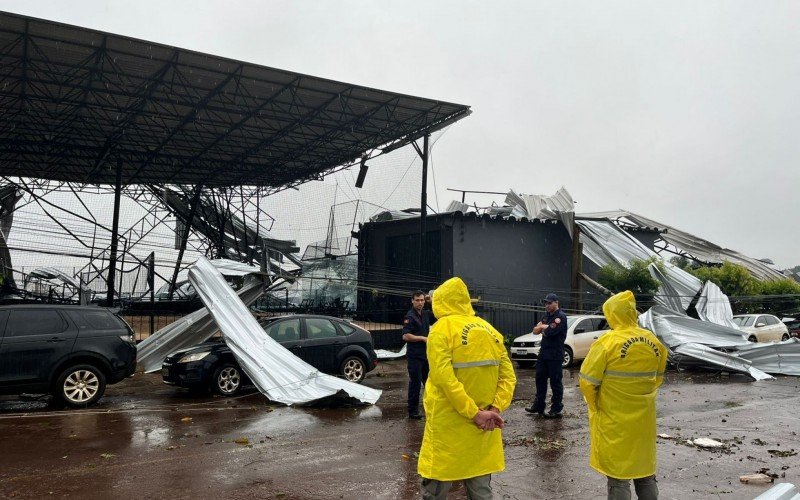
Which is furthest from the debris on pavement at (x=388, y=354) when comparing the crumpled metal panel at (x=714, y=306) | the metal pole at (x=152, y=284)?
the crumpled metal panel at (x=714, y=306)

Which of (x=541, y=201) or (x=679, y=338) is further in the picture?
(x=541, y=201)

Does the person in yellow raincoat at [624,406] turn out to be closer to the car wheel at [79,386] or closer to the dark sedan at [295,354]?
the dark sedan at [295,354]

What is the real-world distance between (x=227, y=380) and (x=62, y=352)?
8.61 ft

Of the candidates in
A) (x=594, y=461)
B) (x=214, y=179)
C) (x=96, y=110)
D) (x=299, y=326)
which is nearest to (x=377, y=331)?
(x=299, y=326)

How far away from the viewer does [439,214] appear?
21.8 meters

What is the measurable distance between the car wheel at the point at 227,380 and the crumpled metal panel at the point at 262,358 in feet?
1.99

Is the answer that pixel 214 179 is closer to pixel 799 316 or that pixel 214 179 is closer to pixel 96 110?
pixel 96 110

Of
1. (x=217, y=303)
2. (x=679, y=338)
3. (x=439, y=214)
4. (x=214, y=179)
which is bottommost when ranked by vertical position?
(x=679, y=338)

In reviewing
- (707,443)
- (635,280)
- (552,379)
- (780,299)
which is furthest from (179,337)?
(780,299)

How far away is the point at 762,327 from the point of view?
19359 mm

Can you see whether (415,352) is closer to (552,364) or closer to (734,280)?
(552,364)

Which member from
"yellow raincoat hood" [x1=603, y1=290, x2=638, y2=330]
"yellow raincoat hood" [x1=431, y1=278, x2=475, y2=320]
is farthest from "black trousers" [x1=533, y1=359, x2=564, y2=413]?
"yellow raincoat hood" [x1=431, y1=278, x2=475, y2=320]

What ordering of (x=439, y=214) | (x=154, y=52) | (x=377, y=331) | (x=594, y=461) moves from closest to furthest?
(x=594, y=461) < (x=154, y=52) < (x=377, y=331) < (x=439, y=214)

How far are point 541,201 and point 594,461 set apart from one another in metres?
20.4
